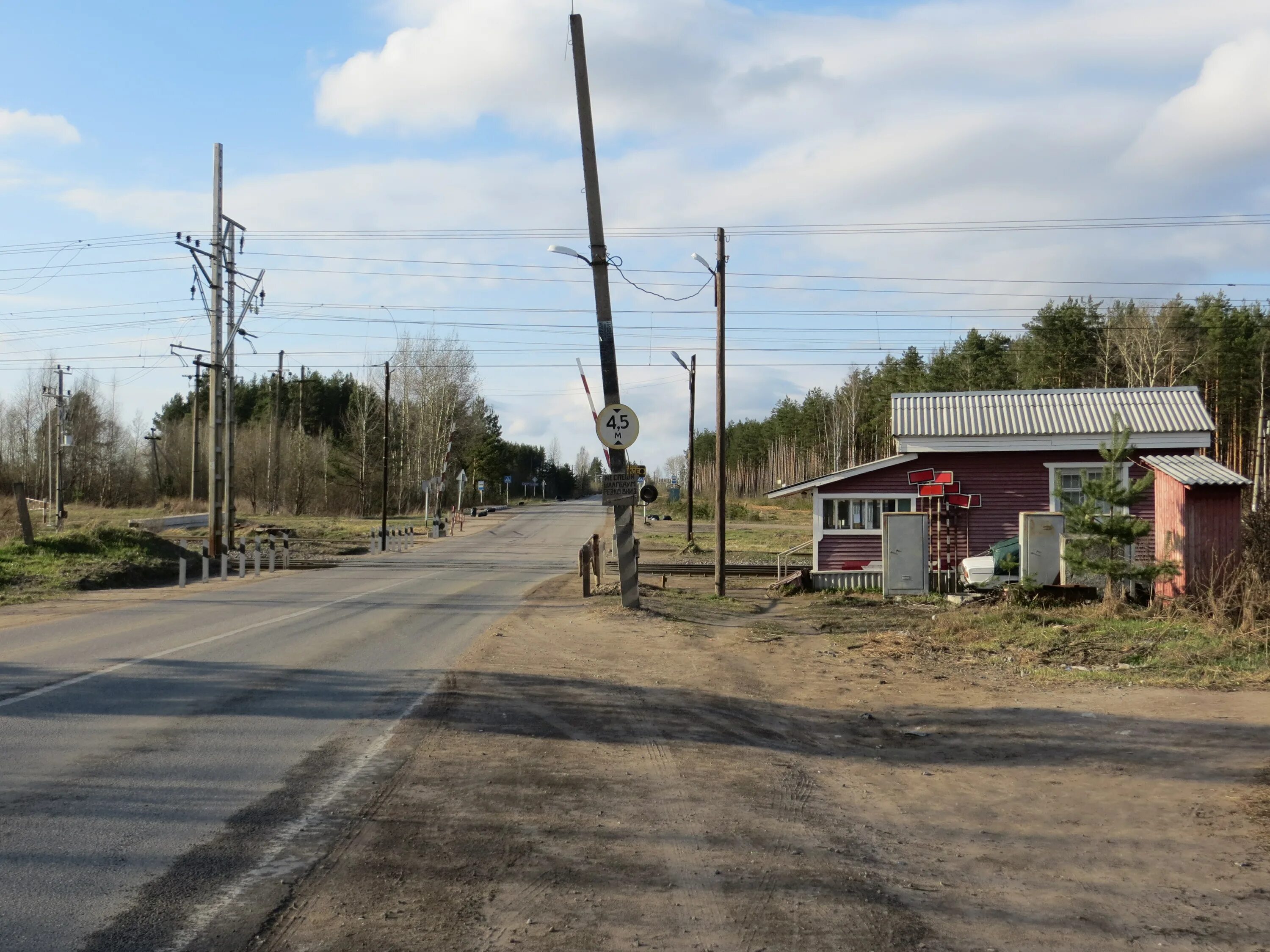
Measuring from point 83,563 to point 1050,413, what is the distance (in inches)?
1013

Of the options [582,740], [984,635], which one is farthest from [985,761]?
[984,635]

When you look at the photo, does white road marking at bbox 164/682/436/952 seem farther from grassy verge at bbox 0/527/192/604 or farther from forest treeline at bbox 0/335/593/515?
forest treeline at bbox 0/335/593/515

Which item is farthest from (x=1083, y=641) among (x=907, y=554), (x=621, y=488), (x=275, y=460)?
(x=275, y=460)

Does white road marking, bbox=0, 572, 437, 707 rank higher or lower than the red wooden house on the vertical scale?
lower

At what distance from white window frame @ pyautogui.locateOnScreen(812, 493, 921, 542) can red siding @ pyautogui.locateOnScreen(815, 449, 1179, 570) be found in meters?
0.07

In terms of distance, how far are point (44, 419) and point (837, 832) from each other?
9592 cm

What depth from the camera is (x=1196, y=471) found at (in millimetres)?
18062

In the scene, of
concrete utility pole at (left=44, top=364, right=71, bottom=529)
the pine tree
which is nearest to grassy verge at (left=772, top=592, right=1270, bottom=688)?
the pine tree

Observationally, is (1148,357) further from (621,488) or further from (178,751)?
(178,751)

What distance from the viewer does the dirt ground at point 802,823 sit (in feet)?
15.3

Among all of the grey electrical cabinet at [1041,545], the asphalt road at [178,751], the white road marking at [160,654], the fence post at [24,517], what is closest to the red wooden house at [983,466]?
the grey electrical cabinet at [1041,545]

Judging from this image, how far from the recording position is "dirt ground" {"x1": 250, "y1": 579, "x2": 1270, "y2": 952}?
466cm

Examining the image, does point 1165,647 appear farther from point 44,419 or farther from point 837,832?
point 44,419

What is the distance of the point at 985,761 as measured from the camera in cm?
822
